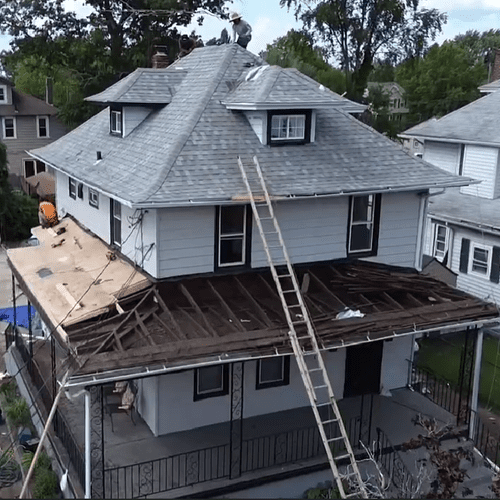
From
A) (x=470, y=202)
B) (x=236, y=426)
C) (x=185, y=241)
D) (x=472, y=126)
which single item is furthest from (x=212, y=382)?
(x=472, y=126)

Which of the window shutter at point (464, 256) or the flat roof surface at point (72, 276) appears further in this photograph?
the window shutter at point (464, 256)

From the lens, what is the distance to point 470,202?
26.5 m

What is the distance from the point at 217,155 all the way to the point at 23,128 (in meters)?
35.9

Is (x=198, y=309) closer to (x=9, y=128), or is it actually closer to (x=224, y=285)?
(x=224, y=285)

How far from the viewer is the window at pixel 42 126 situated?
4756 centimetres

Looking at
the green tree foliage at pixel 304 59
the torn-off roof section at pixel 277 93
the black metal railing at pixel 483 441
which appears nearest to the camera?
the black metal railing at pixel 483 441

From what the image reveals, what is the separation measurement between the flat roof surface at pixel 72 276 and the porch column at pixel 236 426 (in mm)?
2838

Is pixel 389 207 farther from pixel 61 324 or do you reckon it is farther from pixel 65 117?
pixel 65 117

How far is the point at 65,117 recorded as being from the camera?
4522 centimetres

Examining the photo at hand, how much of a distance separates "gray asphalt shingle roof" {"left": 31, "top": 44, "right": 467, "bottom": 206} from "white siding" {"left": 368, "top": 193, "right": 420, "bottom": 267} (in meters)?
0.67

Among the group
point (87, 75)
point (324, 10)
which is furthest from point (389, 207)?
point (87, 75)

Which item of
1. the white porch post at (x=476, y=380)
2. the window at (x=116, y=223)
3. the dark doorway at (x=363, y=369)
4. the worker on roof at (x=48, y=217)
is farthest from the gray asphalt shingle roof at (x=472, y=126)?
the worker on roof at (x=48, y=217)

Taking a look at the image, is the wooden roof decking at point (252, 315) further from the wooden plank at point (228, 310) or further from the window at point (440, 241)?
the window at point (440, 241)

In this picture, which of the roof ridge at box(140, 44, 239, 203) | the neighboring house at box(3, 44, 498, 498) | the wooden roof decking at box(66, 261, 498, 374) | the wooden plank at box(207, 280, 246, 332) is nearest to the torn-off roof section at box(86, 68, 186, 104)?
the neighboring house at box(3, 44, 498, 498)
